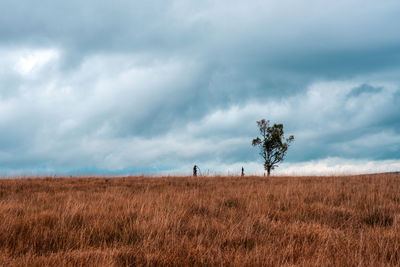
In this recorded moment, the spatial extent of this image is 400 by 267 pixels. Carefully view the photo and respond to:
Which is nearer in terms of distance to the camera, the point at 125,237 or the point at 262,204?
the point at 125,237

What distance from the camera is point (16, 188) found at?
13703 millimetres

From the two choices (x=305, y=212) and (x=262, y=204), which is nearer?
(x=305, y=212)

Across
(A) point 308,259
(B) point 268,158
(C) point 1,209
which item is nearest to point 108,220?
(C) point 1,209

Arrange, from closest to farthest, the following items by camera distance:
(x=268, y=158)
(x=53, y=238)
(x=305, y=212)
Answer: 1. (x=53, y=238)
2. (x=305, y=212)
3. (x=268, y=158)

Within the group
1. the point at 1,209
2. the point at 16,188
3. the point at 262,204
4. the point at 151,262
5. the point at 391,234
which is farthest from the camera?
the point at 16,188

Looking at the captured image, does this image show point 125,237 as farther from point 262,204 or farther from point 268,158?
point 268,158

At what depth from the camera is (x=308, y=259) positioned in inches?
156

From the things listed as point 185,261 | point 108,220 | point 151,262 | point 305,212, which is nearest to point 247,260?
point 185,261

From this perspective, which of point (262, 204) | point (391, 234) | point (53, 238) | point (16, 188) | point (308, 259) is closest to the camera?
point (308, 259)

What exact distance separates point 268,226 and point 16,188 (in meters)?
12.6

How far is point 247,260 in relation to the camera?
12.3 feet

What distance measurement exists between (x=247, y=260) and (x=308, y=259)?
87 centimetres

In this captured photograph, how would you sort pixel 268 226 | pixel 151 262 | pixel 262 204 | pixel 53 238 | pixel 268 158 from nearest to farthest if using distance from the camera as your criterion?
pixel 151 262 → pixel 53 238 → pixel 268 226 → pixel 262 204 → pixel 268 158

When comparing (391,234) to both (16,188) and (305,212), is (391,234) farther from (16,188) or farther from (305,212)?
(16,188)
